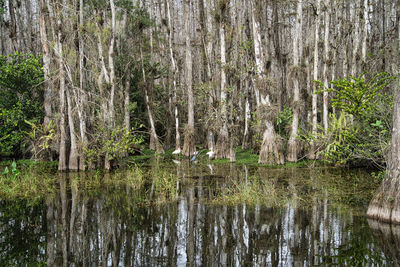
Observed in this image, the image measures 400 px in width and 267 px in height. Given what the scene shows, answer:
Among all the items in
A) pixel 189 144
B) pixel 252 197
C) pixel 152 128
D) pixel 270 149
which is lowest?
pixel 252 197

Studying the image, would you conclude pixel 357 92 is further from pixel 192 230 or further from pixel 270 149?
pixel 192 230

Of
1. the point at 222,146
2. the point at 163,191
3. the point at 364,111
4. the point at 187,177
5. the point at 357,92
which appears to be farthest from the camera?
the point at 222,146

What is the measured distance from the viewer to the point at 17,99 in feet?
51.1

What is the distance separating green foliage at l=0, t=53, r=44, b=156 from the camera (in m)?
15.0

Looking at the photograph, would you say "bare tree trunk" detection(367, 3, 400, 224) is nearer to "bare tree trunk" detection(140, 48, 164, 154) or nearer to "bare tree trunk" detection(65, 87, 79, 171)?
"bare tree trunk" detection(65, 87, 79, 171)

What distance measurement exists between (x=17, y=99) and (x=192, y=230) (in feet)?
42.3

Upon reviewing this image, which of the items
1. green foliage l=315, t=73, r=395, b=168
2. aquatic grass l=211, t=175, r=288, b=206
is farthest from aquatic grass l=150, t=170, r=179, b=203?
green foliage l=315, t=73, r=395, b=168

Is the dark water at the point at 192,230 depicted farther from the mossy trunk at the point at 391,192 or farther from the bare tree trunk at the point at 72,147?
the bare tree trunk at the point at 72,147

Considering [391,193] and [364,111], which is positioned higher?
[364,111]

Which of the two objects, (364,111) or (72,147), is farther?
(72,147)

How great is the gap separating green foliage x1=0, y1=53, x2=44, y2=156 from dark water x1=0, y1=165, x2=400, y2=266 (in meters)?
7.62

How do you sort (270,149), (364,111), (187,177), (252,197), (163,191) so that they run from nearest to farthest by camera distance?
(252,197) → (163,191) → (364,111) → (187,177) → (270,149)

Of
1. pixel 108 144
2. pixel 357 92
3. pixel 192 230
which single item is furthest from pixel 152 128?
pixel 192 230

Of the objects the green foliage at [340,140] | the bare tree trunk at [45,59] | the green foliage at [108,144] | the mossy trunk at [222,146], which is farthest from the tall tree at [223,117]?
the bare tree trunk at [45,59]
